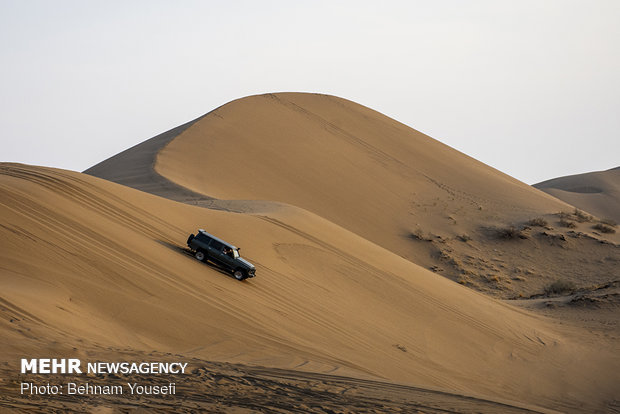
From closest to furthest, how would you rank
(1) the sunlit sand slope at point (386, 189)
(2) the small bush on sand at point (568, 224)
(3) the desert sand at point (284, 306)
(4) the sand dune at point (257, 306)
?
(3) the desert sand at point (284, 306) < (4) the sand dune at point (257, 306) < (1) the sunlit sand slope at point (386, 189) < (2) the small bush on sand at point (568, 224)

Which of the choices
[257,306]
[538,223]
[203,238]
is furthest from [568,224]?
→ [257,306]

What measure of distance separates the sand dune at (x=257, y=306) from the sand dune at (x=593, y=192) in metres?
41.9

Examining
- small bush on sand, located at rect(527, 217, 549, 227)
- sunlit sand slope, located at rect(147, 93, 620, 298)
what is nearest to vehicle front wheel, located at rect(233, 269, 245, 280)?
sunlit sand slope, located at rect(147, 93, 620, 298)

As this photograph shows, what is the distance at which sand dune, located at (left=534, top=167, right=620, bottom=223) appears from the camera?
187ft

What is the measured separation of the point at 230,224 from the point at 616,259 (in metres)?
19.2

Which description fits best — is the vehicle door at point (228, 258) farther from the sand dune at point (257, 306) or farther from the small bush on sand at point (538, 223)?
the small bush on sand at point (538, 223)

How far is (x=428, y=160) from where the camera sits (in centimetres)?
3897

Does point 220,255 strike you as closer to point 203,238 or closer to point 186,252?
point 203,238

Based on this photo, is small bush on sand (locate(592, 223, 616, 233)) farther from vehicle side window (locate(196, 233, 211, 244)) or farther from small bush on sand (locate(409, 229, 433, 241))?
vehicle side window (locate(196, 233, 211, 244))

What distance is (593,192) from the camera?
6444 cm

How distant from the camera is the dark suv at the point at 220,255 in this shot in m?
14.8

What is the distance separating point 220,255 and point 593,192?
57687 mm

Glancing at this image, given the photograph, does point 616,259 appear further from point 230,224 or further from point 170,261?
point 170,261

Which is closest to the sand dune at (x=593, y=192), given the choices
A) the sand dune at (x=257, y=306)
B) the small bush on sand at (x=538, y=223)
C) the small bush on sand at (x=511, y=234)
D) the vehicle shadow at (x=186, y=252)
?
the small bush on sand at (x=538, y=223)
